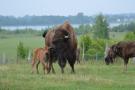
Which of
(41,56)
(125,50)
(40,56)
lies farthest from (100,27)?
(41,56)

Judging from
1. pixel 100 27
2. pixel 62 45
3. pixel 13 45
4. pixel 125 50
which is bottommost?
pixel 13 45

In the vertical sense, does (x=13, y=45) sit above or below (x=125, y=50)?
below

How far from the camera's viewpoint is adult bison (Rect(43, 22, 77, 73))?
960 inches

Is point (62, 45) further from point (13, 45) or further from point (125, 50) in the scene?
point (13, 45)

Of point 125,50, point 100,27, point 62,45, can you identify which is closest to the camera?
point 62,45

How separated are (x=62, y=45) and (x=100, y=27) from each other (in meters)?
113

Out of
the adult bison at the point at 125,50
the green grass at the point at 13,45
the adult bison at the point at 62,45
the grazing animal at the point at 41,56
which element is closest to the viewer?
the adult bison at the point at 62,45

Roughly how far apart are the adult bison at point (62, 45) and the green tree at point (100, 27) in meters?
103

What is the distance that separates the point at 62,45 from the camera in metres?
24.5

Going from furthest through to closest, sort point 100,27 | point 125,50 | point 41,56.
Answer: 1. point 100,27
2. point 125,50
3. point 41,56

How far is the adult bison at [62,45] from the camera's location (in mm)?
24391

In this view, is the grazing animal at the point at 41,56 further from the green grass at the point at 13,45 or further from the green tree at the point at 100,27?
the green tree at the point at 100,27

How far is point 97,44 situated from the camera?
83188 millimetres

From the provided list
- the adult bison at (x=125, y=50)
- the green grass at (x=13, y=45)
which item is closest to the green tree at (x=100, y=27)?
the green grass at (x=13, y=45)
